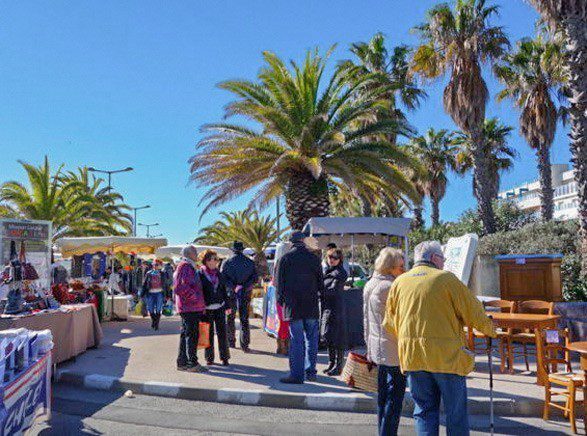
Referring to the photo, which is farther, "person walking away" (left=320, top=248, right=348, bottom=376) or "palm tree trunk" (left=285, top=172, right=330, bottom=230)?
"palm tree trunk" (left=285, top=172, right=330, bottom=230)

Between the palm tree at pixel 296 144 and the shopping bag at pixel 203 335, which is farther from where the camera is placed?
the palm tree at pixel 296 144

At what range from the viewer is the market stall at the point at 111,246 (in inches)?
616

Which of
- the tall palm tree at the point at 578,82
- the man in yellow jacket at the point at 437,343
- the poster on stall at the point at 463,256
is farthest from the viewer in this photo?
the tall palm tree at the point at 578,82

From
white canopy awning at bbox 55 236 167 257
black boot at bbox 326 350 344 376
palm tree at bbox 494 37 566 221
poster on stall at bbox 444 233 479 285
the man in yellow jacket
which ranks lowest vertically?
black boot at bbox 326 350 344 376

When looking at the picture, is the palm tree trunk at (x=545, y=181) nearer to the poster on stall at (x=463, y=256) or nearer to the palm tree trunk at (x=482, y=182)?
the palm tree trunk at (x=482, y=182)

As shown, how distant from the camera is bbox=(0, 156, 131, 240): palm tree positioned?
27.0 meters

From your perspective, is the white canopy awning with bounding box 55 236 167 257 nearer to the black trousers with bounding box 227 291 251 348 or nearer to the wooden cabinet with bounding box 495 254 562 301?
the black trousers with bounding box 227 291 251 348

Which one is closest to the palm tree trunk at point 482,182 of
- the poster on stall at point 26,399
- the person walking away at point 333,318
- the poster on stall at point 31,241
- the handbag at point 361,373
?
the person walking away at point 333,318

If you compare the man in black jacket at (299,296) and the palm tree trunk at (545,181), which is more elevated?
the palm tree trunk at (545,181)

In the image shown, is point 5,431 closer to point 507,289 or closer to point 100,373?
point 100,373

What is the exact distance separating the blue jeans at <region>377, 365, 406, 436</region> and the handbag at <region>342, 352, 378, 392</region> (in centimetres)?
89

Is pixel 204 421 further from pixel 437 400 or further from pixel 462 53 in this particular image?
pixel 462 53

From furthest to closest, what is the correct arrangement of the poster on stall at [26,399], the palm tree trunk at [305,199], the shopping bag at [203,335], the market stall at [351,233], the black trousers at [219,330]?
the palm tree trunk at [305,199]
the market stall at [351,233]
the black trousers at [219,330]
the shopping bag at [203,335]
the poster on stall at [26,399]

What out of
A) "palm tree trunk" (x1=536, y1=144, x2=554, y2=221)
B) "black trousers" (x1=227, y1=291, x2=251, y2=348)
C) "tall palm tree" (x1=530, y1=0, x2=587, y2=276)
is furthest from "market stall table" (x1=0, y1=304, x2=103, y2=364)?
"palm tree trunk" (x1=536, y1=144, x2=554, y2=221)
